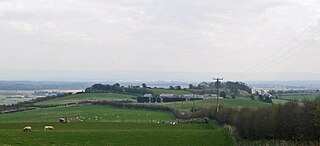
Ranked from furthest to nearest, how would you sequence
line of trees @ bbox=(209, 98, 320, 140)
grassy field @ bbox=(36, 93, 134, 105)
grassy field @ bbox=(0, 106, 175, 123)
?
1. grassy field @ bbox=(36, 93, 134, 105)
2. grassy field @ bbox=(0, 106, 175, 123)
3. line of trees @ bbox=(209, 98, 320, 140)

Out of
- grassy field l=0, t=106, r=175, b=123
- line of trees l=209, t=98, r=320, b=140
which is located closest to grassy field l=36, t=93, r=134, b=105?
grassy field l=0, t=106, r=175, b=123

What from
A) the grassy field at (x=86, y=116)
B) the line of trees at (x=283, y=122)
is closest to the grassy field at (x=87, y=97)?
the grassy field at (x=86, y=116)

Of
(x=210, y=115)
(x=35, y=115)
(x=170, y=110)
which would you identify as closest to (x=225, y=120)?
(x=210, y=115)

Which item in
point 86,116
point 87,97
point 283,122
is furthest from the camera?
point 87,97

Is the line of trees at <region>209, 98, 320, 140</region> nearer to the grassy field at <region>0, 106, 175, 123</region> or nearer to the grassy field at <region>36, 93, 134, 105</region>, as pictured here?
the grassy field at <region>0, 106, 175, 123</region>

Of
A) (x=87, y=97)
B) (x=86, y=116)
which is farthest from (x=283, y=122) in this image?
(x=87, y=97)

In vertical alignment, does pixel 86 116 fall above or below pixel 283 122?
below

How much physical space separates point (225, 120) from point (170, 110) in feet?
118

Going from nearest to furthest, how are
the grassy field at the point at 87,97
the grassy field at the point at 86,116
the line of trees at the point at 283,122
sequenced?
the line of trees at the point at 283,122 < the grassy field at the point at 86,116 < the grassy field at the point at 87,97

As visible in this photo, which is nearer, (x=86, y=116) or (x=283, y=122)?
(x=283, y=122)

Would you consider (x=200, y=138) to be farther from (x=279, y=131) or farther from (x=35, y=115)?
(x=35, y=115)

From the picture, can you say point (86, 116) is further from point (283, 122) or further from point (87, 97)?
point (283, 122)

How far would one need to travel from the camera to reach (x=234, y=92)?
155 metres

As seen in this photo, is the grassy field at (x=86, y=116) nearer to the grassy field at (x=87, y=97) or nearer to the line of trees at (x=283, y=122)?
the grassy field at (x=87, y=97)
